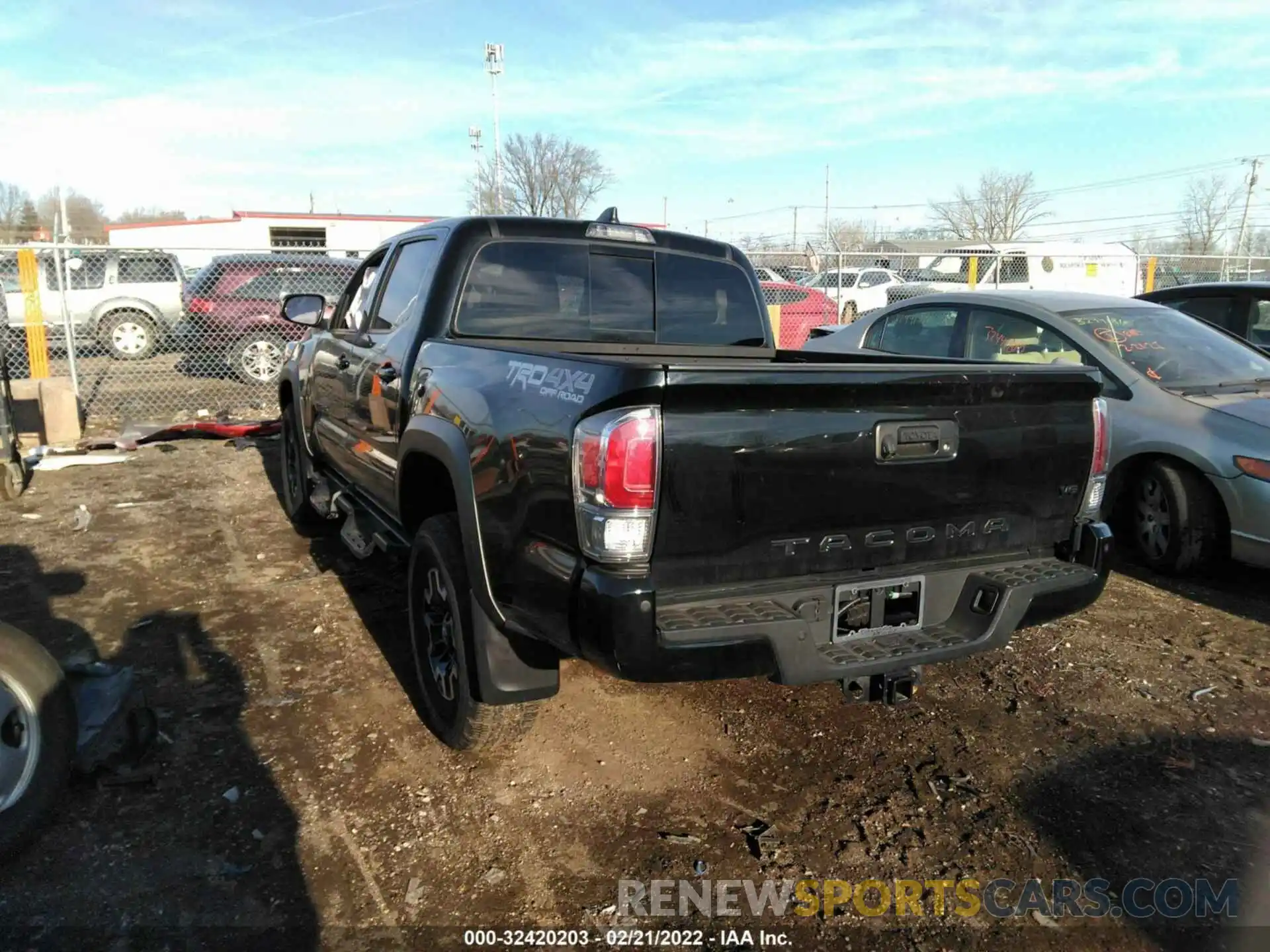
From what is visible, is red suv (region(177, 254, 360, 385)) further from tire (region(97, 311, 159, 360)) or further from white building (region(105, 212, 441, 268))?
white building (region(105, 212, 441, 268))

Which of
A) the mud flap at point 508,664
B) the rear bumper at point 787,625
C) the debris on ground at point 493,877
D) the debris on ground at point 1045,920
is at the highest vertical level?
the rear bumper at point 787,625

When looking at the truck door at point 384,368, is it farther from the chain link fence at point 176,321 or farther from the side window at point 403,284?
the chain link fence at point 176,321

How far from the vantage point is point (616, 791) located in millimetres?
3213

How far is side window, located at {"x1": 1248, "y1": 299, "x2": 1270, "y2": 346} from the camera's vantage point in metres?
7.24

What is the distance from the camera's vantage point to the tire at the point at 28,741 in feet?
8.91

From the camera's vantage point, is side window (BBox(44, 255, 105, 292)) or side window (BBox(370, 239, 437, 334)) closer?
side window (BBox(370, 239, 437, 334))

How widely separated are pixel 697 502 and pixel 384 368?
2.08 metres

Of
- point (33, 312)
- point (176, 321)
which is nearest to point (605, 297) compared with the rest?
point (33, 312)

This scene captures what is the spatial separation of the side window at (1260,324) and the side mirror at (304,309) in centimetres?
714

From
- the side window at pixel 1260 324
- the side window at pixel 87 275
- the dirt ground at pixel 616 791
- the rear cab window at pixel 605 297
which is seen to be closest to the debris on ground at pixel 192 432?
the dirt ground at pixel 616 791

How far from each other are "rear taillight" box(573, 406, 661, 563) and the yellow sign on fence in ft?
32.7

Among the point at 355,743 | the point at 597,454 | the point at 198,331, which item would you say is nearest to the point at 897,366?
the point at 597,454

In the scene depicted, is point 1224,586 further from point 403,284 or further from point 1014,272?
point 1014,272

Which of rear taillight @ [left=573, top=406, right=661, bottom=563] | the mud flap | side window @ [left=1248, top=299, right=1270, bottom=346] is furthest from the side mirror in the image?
side window @ [left=1248, top=299, right=1270, bottom=346]
